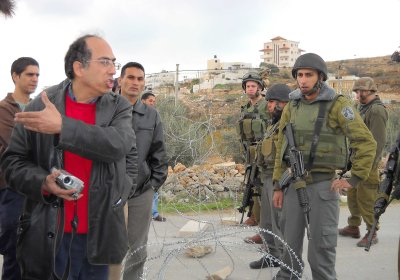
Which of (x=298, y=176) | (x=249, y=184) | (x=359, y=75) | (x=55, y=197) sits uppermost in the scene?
(x=359, y=75)

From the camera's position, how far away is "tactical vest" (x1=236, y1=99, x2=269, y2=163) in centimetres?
577

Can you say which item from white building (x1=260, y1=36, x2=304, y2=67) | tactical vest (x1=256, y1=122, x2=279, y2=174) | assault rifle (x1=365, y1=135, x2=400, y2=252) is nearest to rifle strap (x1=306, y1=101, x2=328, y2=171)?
assault rifle (x1=365, y1=135, x2=400, y2=252)

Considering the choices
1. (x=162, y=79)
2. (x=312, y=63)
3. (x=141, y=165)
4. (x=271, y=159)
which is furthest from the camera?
(x=162, y=79)

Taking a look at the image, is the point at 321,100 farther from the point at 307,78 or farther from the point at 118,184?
the point at 118,184

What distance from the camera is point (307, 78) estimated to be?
148 inches

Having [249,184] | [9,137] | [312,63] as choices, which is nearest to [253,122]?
[249,184]

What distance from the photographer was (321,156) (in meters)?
3.65

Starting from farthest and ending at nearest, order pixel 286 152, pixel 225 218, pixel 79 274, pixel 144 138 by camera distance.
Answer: pixel 225 218, pixel 286 152, pixel 144 138, pixel 79 274

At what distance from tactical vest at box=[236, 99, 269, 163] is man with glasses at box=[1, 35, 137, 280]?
137 inches

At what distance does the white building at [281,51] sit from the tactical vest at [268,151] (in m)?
92.4

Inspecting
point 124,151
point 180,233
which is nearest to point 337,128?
point 124,151

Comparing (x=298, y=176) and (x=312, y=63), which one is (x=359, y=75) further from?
(x=298, y=176)

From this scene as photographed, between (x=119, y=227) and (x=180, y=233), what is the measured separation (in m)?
3.94

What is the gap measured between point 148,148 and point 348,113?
158 centimetres
